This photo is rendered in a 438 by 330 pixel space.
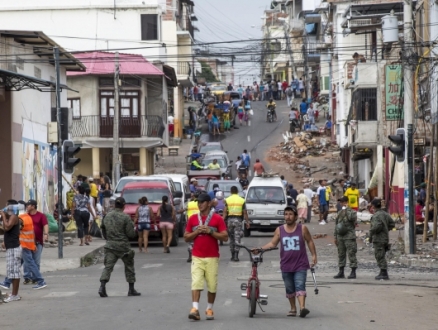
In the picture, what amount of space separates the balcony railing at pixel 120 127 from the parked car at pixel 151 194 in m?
23.4

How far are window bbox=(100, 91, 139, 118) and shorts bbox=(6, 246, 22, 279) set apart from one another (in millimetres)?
38438

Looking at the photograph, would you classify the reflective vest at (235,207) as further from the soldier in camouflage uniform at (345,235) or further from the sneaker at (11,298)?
the sneaker at (11,298)

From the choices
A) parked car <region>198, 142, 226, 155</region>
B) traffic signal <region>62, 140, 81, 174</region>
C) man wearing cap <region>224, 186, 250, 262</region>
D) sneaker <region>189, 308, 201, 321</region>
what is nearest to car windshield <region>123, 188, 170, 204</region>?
traffic signal <region>62, 140, 81, 174</region>

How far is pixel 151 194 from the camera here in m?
32.2

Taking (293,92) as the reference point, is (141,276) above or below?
below

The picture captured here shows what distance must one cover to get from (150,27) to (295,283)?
4855cm

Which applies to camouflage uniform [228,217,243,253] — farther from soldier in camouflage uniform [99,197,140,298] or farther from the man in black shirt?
the man in black shirt

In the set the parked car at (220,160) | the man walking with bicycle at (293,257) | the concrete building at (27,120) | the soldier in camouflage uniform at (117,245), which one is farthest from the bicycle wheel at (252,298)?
the parked car at (220,160)

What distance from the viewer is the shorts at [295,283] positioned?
1418 cm

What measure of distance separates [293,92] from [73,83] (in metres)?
34.4

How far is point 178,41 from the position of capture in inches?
3019

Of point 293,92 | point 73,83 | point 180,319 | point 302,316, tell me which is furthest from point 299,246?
point 293,92

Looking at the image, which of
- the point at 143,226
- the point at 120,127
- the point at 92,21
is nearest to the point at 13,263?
the point at 143,226

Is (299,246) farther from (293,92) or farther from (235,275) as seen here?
(293,92)
